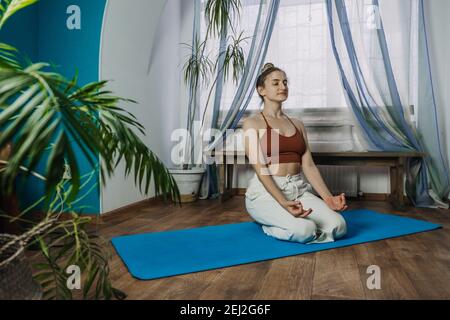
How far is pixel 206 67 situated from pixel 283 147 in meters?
1.57

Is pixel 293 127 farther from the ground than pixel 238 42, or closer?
closer

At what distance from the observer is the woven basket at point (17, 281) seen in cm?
87

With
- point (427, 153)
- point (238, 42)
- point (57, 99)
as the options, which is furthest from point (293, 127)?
point (57, 99)

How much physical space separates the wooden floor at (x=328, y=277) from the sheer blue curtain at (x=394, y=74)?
1.13 m

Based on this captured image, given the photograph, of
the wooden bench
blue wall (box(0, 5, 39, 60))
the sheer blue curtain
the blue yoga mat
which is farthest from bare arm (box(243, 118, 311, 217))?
blue wall (box(0, 5, 39, 60))

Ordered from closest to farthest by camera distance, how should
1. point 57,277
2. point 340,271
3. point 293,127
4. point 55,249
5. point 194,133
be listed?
point 57,277
point 340,271
point 55,249
point 293,127
point 194,133

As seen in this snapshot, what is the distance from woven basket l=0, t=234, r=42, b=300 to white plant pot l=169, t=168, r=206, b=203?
2.34m

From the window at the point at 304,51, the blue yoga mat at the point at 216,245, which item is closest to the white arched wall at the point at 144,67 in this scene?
the window at the point at 304,51

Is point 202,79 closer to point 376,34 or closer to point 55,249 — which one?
point 376,34

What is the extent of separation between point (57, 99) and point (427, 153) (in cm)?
320

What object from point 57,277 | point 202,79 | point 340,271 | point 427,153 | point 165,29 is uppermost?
point 165,29

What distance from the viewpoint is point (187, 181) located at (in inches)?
130

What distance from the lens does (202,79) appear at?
136 inches

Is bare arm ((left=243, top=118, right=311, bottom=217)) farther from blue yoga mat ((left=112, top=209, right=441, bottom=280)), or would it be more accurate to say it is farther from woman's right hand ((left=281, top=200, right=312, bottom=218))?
blue yoga mat ((left=112, top=209, right=441, bottom=280))
